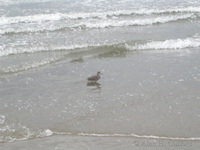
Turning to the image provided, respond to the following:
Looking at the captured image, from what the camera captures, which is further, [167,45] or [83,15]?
[83,15]

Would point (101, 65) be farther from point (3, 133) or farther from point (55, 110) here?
point (3, 133)

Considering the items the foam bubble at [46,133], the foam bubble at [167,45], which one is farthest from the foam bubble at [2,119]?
the foam bubble at [167,45]

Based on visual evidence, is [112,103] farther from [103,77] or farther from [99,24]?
[99,24]

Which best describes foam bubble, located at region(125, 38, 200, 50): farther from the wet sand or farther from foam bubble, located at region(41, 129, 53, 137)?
foam bubble, located at region(41, 129, 53, 137)

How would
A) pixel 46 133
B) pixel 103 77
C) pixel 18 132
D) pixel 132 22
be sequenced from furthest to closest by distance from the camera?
pixel 132 22 < pixel 103 77 < pixel 18 132 < pixel 46 133

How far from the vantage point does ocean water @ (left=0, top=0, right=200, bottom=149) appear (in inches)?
285

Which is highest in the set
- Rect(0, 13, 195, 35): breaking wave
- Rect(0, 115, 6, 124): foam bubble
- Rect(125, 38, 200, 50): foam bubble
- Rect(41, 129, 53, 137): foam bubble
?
Rect(0, 13, 195, 35): breaking wave

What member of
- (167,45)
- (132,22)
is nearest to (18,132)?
(167,45)

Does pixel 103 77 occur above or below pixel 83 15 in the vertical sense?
below

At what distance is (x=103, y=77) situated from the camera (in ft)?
33.3

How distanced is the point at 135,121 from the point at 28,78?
14.1 ft

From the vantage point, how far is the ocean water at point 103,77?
23.7 ft

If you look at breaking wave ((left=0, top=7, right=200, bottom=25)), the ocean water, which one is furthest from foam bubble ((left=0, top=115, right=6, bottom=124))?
breaking wave ((left=0, top=7, right=200, bottom=25))

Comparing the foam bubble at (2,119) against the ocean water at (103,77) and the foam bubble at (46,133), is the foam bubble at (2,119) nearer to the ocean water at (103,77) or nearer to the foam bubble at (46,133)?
the ocean water at (103,77)
